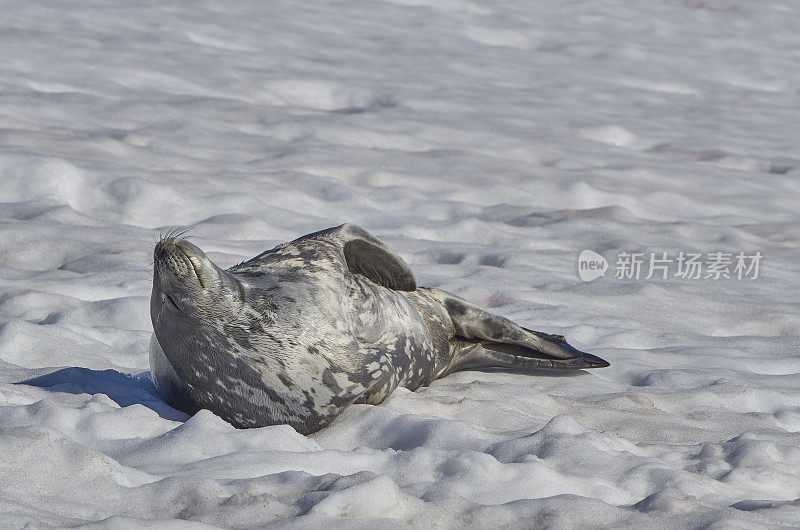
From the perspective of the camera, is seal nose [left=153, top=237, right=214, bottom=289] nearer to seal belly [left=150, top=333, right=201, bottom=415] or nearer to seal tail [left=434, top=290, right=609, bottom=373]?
seal belly [left=150, top=333, right=201, bottom=415]

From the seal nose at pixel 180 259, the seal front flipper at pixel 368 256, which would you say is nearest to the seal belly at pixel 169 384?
the seal nose at pixel 180 259

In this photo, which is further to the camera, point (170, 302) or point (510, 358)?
point (510, 358)

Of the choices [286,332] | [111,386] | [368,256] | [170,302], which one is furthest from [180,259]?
[368,256]

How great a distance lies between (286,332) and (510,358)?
4.22 feet

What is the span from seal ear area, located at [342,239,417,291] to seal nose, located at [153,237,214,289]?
28.2 inches

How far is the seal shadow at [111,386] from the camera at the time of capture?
10.1 ft

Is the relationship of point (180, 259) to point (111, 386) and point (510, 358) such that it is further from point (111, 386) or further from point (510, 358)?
point (510, 358)

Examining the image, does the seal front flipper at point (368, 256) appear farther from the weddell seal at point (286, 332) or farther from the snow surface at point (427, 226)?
the snow surface at point (427, 226)

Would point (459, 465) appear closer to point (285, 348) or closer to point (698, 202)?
point (285, 348)

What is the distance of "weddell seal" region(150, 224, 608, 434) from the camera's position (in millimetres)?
2826

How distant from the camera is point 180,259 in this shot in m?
2.69

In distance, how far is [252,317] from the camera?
9.45 ft

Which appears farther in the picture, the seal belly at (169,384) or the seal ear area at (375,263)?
the seal ear area at (375,263)

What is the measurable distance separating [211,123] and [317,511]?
5337 millimetres
